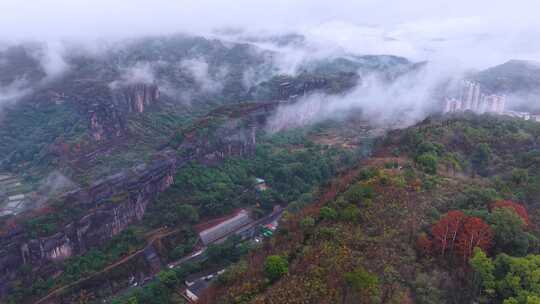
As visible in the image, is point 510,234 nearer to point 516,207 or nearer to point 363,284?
point 516,207

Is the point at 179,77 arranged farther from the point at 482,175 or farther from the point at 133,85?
the point at 482,175

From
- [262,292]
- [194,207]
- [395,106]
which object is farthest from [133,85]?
[262,292]

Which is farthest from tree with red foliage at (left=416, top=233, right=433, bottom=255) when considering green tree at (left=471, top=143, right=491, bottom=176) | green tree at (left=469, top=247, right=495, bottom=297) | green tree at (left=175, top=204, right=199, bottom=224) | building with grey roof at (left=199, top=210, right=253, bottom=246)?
green tree at (left=175, top=204, right=199, bottom=224)

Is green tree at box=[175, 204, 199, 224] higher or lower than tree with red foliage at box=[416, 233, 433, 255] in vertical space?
lower

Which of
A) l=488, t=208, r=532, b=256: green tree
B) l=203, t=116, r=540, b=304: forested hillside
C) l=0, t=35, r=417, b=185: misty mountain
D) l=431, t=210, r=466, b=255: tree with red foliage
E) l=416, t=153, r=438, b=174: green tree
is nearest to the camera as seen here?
l=203, t=116, r=540, b=304: forested hillside

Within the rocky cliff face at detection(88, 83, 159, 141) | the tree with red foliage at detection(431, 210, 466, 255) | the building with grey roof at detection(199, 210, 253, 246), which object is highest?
the tree with red foliage at detection(431, 210, 466, 255)

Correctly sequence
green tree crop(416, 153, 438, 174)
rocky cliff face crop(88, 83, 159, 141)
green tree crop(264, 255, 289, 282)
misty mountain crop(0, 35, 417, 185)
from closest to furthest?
green tree crop(264, 255, 289, 282)
green tree crop(416, 153, 438, 174)
misty mountain crop(0, 35, 417, 185)
rocky cliff face crop(88, 83, 159, 141)

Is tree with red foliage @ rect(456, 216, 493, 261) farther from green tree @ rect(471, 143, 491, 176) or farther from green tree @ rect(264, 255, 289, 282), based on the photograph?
green tree @ rect(471, 143, 491, 176)
